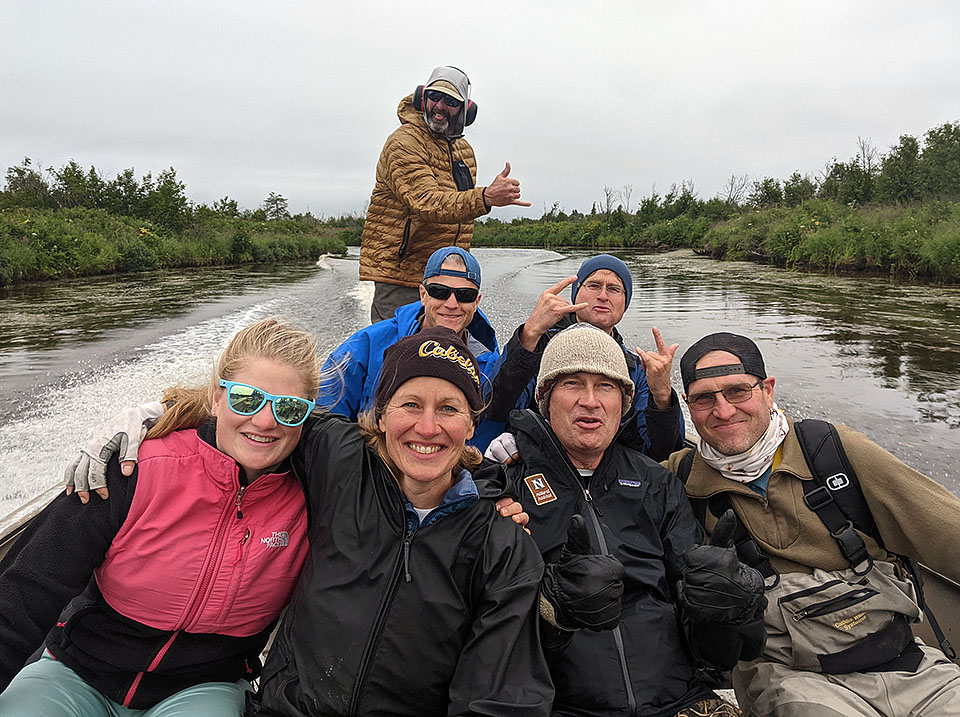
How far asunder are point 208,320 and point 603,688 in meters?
8.40

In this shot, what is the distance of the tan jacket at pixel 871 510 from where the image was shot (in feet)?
5.30

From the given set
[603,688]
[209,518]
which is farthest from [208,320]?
[603,688]

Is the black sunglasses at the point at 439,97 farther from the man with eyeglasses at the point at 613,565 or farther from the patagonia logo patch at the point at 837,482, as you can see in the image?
the patagonia logo patch at the point at 837,482

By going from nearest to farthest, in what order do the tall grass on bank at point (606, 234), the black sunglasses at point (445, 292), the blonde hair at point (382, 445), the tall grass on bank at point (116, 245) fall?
the blonde hair at point (382, 445) < the black sunglasses at point (445, 292) < the tall grass on bank at point (116, 245) < the tall grass on bank at point (606, 234)

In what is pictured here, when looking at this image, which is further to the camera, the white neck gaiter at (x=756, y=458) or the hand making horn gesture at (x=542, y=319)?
the hand making horn gesture at (x=542, y=319)

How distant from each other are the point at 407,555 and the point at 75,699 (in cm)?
88

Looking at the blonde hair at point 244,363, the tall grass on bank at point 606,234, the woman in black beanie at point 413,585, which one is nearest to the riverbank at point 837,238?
the tall grass on bank at point 606,234

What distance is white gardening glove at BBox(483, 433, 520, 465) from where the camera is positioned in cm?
192

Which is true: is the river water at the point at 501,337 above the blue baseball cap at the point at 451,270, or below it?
below

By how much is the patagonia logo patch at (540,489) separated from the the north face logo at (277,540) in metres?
0.72

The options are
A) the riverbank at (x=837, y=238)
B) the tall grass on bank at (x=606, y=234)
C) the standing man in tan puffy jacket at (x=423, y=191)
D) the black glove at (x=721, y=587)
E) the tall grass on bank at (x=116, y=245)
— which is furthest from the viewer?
the tall grass on bank at (x=606, y=234)

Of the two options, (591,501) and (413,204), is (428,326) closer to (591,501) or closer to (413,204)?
(413,204)

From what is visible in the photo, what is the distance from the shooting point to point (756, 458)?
181 cm

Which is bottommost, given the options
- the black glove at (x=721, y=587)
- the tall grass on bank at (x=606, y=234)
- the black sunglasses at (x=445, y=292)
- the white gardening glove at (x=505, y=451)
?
the black glove at (x=721, y=587)
